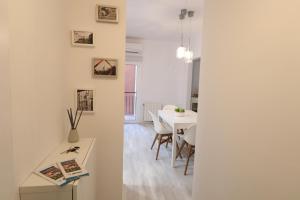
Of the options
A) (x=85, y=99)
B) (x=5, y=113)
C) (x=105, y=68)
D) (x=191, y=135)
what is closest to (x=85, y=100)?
(x=85, y=99)

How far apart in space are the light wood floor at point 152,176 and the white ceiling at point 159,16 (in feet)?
8.28

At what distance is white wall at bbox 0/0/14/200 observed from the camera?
0.77 metres

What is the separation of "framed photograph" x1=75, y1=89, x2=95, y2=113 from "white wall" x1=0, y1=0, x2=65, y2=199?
0.79 feet

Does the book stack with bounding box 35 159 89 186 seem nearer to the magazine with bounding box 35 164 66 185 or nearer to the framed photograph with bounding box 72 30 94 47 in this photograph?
the magazine with bounding box 35 164 66 185

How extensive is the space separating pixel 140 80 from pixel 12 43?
16.2 feet

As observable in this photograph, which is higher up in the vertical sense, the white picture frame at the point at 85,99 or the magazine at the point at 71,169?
the white picture frame at the point at 85,99

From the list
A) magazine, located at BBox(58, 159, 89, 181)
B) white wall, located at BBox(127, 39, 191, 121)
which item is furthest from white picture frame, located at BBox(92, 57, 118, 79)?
white wall, located at BBox(127, 39, 191, 121)

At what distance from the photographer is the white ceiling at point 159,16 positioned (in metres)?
2.90

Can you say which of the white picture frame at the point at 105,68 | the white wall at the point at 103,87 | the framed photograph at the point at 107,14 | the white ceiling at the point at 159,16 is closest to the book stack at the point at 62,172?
the white wall at the point at 103,87

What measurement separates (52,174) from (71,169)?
10cm

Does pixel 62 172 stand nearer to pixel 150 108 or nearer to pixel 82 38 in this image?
pixel 82 38

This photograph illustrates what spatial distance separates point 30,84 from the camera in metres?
1.05

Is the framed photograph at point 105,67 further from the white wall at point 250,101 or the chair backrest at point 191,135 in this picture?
the chair backrest at point 191,135

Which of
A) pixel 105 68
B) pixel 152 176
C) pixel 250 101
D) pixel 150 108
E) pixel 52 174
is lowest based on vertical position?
pixel 152 176
